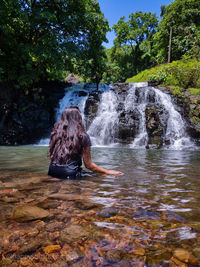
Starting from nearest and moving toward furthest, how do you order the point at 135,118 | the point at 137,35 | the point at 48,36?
1. the point at 135,118
2. the point at 48,36
3. the point at 137,35

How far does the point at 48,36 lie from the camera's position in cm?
1453

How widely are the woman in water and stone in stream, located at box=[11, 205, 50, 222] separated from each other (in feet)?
4.97

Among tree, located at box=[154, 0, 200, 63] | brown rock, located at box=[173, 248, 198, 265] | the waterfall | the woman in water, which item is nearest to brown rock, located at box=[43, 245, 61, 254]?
brown rock, located at box=[173, 248, 198, 265]

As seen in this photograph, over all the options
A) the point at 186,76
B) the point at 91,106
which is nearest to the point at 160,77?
the point at 186,76

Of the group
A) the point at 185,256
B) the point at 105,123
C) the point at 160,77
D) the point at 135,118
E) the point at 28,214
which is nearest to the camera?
the point at 185,256

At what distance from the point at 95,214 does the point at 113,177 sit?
71.8 inches

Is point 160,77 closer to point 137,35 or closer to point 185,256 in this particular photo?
point 185,256

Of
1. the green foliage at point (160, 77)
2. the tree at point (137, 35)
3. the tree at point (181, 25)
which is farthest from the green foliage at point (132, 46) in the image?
the green foliage at point (160, 77)

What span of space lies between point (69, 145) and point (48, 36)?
14.0m

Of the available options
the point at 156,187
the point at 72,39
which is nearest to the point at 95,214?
the point at 156,187

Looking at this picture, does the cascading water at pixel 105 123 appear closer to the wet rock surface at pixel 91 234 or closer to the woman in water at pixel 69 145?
the woman in water at pixel 69 145

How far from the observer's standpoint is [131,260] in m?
1.31

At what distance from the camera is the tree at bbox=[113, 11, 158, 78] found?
42.3 m

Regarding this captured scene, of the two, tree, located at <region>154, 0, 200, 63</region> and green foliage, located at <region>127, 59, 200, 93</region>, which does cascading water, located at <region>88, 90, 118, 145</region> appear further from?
tree, located at <region>154, 0, 200, 63</region>
